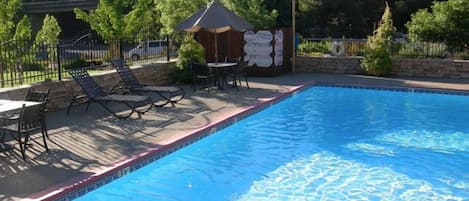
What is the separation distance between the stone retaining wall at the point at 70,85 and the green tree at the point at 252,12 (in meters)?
5.21

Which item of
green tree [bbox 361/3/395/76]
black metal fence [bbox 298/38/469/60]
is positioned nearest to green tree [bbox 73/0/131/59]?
black metal fence [bbox 298/38/469/60]

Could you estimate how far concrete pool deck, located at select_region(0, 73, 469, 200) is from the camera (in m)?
6.68

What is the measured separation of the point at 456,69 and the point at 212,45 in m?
7.69

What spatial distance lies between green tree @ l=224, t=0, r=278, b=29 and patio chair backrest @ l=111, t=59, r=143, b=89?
747 cm

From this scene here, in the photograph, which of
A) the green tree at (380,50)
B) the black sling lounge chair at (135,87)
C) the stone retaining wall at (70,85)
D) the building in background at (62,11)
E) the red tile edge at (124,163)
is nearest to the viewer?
the red tile edge at (124,163)

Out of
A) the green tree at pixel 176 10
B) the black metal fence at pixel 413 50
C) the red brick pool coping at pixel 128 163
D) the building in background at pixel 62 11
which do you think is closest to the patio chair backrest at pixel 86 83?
the red brick pool coping at pixel 128 163

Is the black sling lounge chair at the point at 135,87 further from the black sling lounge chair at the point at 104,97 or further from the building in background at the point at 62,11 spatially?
the building in background at the point at 62,11

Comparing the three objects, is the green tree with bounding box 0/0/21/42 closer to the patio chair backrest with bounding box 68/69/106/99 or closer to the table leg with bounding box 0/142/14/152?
the patio chair backrest with bounding box 68/69/106/99

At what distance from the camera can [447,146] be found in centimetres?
927

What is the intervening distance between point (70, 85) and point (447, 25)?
1160 cm

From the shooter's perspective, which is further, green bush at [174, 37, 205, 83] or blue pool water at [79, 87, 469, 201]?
green bush at [174, 37, 205, 83]

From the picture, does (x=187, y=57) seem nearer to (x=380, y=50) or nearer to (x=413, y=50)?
(x=380, y=50)

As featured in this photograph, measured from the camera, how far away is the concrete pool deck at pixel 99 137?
6.68 metres

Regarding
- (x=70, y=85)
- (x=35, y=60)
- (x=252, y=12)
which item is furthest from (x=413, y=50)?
(x=35, y=60)
